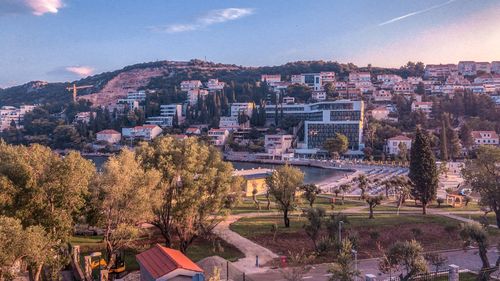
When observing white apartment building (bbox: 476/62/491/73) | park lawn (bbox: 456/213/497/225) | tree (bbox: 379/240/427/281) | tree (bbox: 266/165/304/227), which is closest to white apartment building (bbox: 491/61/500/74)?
white apartment building (bbox: 476/62/491/73)

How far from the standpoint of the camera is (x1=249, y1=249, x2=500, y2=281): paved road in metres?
14.7

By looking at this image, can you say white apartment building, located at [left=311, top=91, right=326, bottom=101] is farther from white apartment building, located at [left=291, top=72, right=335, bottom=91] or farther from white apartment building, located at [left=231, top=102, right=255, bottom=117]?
white apartment building, located at [left=231, top=102, right=255, bottom=117]

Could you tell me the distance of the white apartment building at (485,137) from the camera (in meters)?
70.9

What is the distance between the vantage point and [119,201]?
48.5ft

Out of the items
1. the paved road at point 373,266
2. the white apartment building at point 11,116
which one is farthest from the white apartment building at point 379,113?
the white apartment building at point 11,116

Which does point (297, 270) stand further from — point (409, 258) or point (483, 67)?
point (483, 67)

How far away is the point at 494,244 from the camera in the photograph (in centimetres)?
1845

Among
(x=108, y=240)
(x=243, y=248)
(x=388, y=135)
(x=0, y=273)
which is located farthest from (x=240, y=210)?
(x=388, y=135)

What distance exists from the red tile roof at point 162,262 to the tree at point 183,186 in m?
3.25

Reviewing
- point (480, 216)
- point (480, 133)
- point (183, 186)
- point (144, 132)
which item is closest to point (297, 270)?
point (183, 186)

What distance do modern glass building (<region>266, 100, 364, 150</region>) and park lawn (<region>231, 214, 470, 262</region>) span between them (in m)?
59.1

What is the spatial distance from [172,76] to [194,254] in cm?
15972

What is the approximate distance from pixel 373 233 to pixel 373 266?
325cm

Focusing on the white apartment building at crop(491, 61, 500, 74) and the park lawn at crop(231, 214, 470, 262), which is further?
the white apartment building at crop(491, 61, 500, 74)
